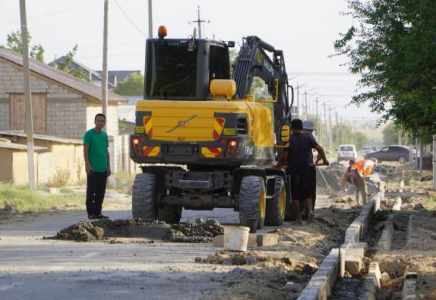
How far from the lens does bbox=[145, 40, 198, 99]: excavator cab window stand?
63.2 ft

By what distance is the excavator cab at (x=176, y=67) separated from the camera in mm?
19219

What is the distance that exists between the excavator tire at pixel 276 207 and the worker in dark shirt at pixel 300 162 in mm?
297

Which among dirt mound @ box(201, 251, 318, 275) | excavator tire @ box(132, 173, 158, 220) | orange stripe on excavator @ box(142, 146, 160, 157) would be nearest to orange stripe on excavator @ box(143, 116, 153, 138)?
orange stripe on excavator @ box(142, 146, 160, 157)

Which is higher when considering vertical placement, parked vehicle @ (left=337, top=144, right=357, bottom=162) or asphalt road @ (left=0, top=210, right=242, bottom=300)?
parked vehicle @ (left=337, top=144, right=357, bottom=162)

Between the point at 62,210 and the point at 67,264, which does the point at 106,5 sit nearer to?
the point at 62,210

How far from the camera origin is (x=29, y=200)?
28.9m

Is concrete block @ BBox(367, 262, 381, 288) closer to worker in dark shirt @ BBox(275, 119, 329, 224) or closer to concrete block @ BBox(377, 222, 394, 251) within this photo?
concrete block @ BBox(377, 222, 394, 251)

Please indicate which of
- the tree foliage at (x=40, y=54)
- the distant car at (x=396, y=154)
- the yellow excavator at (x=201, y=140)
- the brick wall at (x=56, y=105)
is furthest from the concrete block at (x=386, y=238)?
the distant car at (x=396, y=154)

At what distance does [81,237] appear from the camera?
15984 millimetres

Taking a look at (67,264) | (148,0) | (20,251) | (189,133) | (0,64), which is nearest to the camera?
(67,264)

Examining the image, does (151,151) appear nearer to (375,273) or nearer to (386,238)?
(386,238)

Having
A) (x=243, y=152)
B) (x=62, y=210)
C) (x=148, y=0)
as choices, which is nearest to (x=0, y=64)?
(x=148, y=0)

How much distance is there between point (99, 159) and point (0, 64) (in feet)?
102

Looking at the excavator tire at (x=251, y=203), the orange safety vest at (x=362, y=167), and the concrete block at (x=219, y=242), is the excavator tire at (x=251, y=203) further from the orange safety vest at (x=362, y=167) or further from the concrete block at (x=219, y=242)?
the orange safety vest at (x=362, y=167)
